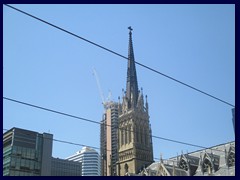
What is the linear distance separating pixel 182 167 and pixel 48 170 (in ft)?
128

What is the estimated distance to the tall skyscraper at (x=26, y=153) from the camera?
3009 inches

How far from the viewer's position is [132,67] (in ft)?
236

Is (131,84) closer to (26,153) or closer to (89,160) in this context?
(26,153)

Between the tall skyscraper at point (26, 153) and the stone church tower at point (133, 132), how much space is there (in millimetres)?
17844

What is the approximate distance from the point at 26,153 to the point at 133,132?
94.6ft

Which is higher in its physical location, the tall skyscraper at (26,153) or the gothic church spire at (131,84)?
the gothic church spire at (131,84)

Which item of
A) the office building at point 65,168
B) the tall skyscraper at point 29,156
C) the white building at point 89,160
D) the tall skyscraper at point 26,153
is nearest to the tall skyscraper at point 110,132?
the office building at point 65,168

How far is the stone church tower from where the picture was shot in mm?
65000

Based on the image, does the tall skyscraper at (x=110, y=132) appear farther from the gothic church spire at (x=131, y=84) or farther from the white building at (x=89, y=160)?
the white building at (x=89, y=160)

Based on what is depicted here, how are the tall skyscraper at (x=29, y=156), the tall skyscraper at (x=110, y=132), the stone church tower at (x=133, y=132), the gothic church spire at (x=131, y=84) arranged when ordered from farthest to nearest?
1. the tall skyscraper at (x=110, y=132)
2. the tall skyscraper at (x=29, y=156)
3. the gothic church spire at (x=131, y=84)
4. the stone church tower at (x=133, y=132)

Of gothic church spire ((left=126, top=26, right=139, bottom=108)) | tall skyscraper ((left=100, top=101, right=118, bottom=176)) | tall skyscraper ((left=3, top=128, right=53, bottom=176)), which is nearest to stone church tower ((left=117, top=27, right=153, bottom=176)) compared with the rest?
gothic church spire ((left=126, top=26, right=139, bottom=108))

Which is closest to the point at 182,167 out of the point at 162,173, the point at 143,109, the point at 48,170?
the point at 162,173

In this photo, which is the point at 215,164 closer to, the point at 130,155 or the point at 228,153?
the point at 228,153

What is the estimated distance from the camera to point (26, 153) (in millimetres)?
82000
